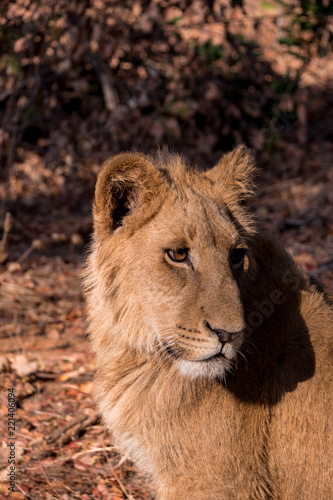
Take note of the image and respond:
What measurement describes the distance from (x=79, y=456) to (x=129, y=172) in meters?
2.18

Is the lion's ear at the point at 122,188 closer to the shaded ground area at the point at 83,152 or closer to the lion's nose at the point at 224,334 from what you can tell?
the lion's nose at the point at 224,334

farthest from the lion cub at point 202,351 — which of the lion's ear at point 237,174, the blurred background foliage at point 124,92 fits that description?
the blurred background foliage at point 124,92

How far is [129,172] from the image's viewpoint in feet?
10.7

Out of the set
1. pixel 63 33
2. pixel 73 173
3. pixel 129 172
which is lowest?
pixel 73 173

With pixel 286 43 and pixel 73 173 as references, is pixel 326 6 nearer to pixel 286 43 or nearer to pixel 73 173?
pixel 286 43

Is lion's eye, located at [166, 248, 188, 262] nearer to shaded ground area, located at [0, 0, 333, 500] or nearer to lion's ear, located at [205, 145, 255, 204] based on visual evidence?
lion's ear, located at [205, 145, 255, 204]

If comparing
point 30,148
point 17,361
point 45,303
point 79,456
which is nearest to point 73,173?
point 30,148

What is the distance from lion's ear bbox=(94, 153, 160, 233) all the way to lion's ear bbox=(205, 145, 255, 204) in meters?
0.47

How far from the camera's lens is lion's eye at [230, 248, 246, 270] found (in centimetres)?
333

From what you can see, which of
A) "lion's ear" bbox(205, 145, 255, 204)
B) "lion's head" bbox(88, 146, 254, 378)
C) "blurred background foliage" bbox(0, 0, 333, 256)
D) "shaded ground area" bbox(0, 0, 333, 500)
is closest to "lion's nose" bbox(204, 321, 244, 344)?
"lion's head" bbox(88, 146, 254, 378)

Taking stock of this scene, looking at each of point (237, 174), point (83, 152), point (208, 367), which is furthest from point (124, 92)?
point (208, 367)

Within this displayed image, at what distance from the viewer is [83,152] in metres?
9.36

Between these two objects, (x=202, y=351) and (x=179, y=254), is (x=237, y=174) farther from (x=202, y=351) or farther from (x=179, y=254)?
(x=202, y=351)

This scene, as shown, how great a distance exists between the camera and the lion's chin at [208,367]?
3.05 metres
